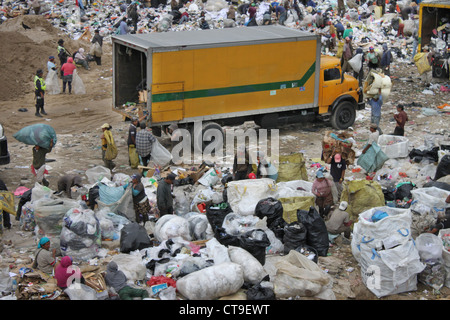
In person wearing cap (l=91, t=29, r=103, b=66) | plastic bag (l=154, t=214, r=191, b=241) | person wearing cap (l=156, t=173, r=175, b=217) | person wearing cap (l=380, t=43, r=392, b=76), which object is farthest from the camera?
person wearing cap (l=91, t=29, r=103, b=66)

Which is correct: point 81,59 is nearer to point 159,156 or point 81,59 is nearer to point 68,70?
point 68,70

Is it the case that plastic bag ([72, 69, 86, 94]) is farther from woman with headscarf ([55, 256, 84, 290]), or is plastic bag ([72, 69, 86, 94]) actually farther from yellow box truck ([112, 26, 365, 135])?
woman with headscarf ([55, 256, 84, 290])

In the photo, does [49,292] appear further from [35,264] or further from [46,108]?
[46,108]

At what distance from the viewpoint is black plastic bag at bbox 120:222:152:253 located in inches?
362

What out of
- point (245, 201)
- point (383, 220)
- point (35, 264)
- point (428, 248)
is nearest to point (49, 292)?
point (35, 264)

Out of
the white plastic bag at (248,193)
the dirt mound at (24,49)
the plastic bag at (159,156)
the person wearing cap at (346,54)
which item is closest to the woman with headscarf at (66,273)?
the white plastic bag at (248,193)

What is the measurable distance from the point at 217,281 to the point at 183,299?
51cm

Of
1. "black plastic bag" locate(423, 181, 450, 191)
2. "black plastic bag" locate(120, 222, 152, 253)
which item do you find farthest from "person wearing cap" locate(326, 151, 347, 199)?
"black plastic bag" locate(120, 222, 152, 253)

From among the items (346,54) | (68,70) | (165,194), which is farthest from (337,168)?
(68,70)

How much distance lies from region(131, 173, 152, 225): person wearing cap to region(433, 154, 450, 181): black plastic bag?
529cm

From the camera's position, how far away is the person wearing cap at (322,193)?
10469 mm

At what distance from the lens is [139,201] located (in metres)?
10.5

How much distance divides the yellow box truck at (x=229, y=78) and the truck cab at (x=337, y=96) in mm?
25

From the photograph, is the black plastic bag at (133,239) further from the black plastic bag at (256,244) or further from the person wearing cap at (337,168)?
the person wearing cap at (337,168)
